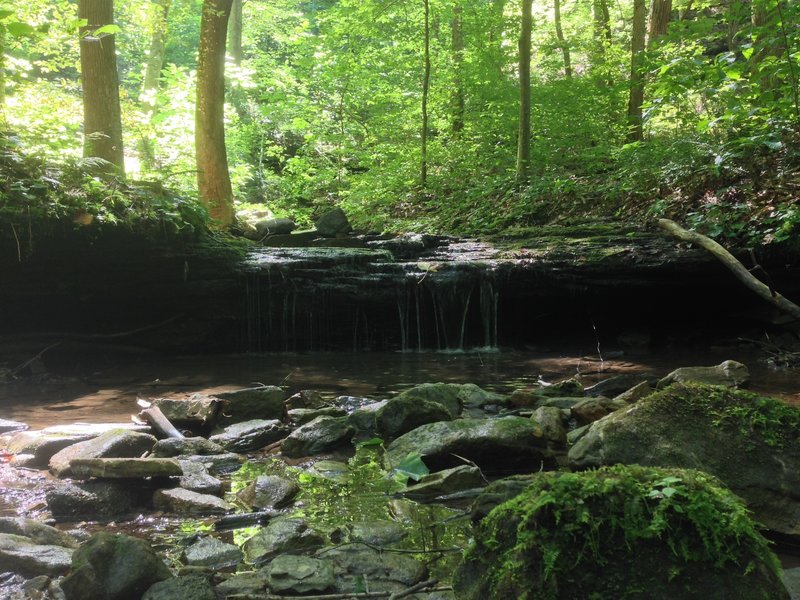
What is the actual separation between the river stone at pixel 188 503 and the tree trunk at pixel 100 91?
7.24m

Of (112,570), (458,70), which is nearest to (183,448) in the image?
(112,570)

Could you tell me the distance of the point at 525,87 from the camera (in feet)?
47.2

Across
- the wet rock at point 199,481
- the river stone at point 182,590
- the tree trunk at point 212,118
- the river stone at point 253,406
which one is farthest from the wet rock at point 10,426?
the tree trunk at point 212,118

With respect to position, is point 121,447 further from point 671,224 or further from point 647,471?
point 671,224

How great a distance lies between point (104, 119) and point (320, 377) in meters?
5.76

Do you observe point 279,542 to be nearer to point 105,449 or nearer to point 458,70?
point 105,449

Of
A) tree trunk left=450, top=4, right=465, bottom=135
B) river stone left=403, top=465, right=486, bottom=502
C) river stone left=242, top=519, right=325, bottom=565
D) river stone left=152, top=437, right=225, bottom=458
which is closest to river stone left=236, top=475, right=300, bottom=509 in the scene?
river stone left=242, top=519, right=325, bottom=565

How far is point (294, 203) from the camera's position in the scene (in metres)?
23.4

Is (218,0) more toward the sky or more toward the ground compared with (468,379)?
more toward the sky

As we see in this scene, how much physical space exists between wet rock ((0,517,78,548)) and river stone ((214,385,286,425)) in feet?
8.78

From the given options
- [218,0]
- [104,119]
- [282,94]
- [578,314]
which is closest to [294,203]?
[282,94]

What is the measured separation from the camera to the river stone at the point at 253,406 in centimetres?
592

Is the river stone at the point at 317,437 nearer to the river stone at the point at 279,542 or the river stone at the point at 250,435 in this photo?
the river stone at the point at 250,435

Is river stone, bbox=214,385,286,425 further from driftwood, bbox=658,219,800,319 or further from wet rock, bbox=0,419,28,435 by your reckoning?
driftwood, bbox=658,219,800,319
